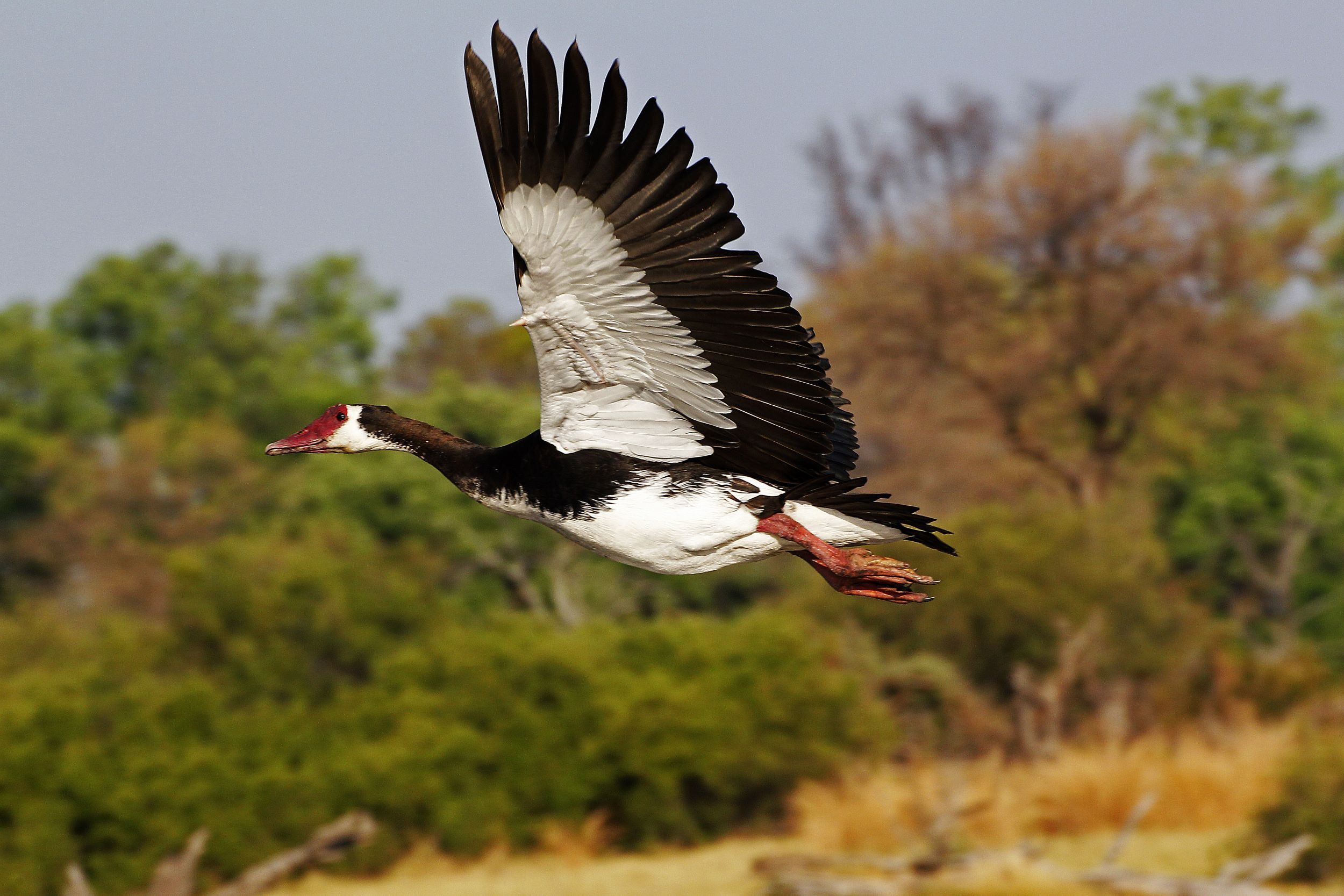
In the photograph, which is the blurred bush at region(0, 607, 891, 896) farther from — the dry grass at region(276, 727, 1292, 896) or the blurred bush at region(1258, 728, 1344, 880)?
the blurred bush at region(1258, 728, 1344, 880)

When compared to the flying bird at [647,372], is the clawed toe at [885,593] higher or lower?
lower

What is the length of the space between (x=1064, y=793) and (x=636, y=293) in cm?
1003

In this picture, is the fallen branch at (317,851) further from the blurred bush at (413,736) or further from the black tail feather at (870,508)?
the black tail feather at (870,508)

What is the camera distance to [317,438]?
565cm

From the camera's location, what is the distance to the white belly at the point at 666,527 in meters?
4.95

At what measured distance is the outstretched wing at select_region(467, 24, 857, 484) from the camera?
439cm

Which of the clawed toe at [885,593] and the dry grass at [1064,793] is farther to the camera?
the dry grass at [1064,793]

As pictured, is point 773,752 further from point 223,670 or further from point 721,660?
point 223,670

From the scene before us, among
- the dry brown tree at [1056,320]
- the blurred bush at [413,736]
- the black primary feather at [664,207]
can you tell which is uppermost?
the dry brown tree at [1056,320]

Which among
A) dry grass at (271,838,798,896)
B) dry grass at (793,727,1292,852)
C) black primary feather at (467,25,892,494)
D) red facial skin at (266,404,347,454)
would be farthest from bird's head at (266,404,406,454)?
dry grass at (793,727,1292,852)

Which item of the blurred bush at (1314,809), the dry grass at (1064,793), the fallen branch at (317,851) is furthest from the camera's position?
the dry grass at (1064,793)

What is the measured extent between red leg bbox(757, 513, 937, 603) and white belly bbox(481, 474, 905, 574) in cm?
5

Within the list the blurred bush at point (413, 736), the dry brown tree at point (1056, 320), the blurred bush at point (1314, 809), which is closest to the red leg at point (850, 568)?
the blurred bush at point (1314, 809)

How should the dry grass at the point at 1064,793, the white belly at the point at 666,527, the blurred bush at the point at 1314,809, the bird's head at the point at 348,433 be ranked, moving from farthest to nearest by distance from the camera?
the dry grass at the point at 1064,793 < the blurred bush at the point at 1314,809 < the bird's head at the point at 348,433 < the white belly at the point at 666,527
